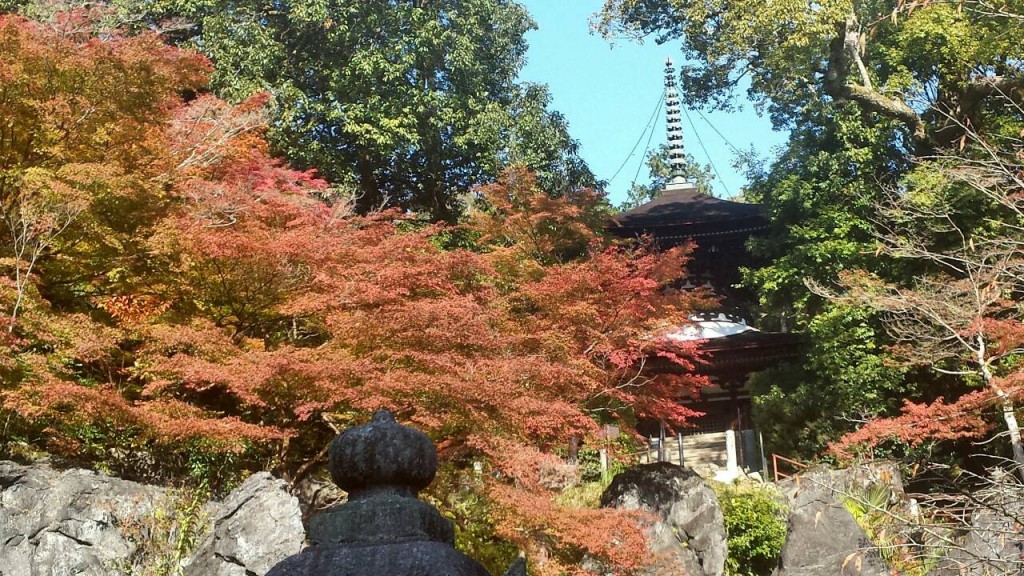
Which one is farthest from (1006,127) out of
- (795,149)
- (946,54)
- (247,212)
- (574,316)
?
(247,212)

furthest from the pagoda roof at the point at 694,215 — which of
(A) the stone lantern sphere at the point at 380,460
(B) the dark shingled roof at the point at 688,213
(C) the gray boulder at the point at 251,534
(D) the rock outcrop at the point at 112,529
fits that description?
(A) the stone lantern sphere at the point at 380,460

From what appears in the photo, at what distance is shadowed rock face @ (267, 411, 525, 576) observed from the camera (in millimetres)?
2576

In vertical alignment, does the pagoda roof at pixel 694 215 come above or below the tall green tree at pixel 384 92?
below

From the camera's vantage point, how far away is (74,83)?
1041cm

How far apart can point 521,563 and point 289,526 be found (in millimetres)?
7582

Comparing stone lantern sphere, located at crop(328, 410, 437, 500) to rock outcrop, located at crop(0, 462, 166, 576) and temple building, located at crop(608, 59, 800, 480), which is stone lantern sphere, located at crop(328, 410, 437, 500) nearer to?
rock outcrop, located at crop(0, 462, 166, 576)

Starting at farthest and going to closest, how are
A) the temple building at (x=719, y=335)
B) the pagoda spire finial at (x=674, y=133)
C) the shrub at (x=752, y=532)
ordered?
the pagoda spire finial at (x=674, y=133) → the temple building at (x=719, y=335) → the shrub at (x=752, y=532)

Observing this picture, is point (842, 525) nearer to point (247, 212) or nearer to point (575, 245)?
point (575, 245)

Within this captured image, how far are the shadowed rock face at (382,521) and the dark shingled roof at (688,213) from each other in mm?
18265

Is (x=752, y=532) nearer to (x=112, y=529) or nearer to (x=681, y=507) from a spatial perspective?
(x=681, y=507)

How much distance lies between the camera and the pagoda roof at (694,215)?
2167cm

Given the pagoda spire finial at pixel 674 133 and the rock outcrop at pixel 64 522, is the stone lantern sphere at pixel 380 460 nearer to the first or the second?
the rock outcrop at pixel 64 522

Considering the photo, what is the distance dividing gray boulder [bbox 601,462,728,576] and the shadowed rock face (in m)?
10.9

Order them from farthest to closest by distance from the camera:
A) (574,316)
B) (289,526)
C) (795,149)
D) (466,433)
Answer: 1. (795,149)
2. (574,316)
3. (466,433)
4. (289,526)
